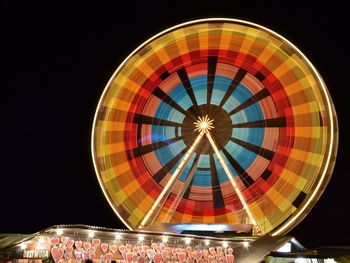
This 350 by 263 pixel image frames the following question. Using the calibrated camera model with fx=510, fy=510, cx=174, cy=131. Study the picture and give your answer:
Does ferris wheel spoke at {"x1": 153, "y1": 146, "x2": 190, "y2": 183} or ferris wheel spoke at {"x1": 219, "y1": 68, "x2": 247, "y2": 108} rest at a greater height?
ferris wheel spoke at {"x1": 219, "y1": 68, "x2": 247, "y2": 108}

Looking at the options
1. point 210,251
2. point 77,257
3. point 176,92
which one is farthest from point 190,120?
point 77,257

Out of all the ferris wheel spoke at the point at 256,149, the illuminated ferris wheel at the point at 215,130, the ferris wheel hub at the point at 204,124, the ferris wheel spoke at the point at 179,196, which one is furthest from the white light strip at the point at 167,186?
the ferris wheel spoke at the point at 256,149

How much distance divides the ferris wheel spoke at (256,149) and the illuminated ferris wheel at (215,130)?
25mm

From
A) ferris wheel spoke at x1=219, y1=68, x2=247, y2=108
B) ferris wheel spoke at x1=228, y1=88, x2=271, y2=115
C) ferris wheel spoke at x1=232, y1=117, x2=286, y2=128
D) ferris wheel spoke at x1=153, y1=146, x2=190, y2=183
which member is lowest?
ferris wheel spoke at x1=153, y1=146, x2=190, y2=183

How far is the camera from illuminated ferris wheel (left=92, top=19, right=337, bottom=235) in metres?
10.2

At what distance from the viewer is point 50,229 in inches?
326

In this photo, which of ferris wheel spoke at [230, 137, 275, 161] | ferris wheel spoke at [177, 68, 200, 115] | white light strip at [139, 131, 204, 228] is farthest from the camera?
ferris wheel spoke at [177, 68, 200, 115]

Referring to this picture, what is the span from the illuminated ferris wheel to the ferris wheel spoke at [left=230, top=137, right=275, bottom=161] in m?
0.02

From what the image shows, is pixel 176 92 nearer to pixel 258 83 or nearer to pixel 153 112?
pixel 153 112

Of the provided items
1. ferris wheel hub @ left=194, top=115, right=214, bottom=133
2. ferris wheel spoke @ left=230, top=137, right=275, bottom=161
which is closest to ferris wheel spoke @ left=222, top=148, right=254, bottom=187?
ferris wheel spoke @ left=230, top=137, right=275, bottom=161

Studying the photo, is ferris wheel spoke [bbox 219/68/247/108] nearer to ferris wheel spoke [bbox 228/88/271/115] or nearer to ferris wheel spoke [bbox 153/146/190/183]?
ferris wheel spoke [bbox 228/88/271/115]

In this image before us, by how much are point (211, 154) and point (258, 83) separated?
6.18 feet

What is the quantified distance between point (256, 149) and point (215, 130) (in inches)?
40.7

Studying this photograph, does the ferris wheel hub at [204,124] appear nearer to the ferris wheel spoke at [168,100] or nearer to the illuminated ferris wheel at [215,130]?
the illuminated ferris wheel at [215,130]
